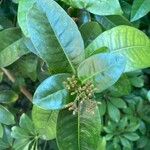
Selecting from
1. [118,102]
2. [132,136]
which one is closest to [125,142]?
[132,136]

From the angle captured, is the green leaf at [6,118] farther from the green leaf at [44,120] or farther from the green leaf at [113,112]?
the green leaf at [113,112]

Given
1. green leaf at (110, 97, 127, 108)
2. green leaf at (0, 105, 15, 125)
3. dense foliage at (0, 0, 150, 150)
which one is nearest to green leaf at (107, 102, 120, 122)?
green leaf at (110, 97, 127, 108)

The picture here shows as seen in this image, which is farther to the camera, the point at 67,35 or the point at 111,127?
the point at 111,127

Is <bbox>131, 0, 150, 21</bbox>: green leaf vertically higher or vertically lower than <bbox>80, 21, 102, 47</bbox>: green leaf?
lower

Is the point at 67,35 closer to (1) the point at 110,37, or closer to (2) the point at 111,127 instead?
(1) the point at 110,37

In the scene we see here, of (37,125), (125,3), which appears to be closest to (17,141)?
(37,125)

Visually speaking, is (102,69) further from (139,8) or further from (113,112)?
(113,112)

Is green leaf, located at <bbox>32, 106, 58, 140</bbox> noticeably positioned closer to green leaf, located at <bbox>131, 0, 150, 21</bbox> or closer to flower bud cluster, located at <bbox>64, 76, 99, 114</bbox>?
flower bud cluster, located at <bbox>64, 76, 99, 114</bbox>
